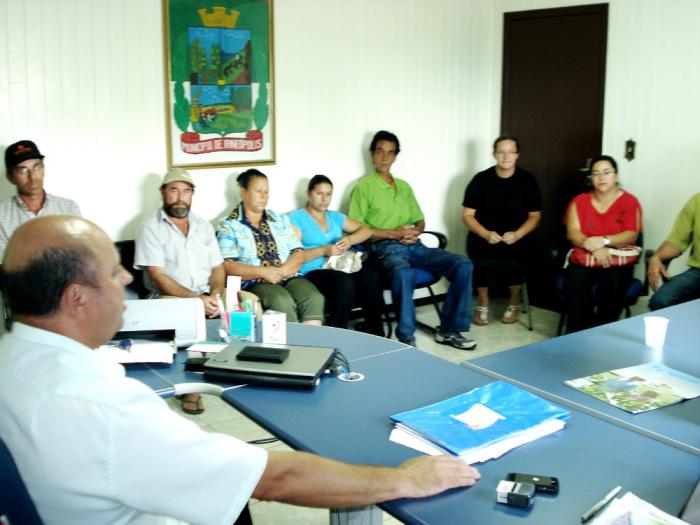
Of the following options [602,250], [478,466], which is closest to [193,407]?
[478,466]

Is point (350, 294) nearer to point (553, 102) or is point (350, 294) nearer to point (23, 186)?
point (23, 186)

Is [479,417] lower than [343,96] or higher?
lower

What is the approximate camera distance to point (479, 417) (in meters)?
1.88

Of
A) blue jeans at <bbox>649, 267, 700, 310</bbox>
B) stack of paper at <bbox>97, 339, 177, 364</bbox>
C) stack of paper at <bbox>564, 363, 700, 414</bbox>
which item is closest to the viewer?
stack of paper at <bbox>564, 363, 700, 414</bbox>

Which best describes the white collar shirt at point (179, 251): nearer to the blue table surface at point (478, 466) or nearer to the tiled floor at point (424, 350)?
the tiled floor at point (424, 350)

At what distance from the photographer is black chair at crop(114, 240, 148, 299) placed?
430cm

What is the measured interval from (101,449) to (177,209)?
306 cm

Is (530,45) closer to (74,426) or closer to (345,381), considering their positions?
(345,381)

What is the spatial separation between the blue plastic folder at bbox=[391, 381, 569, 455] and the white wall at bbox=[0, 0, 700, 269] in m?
3.09

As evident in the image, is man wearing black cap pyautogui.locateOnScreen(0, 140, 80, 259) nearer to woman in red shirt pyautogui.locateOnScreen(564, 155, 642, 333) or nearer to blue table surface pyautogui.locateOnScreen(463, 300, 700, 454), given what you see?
blue table surface pyautogui.locateOnScreen(463, 300, 700, 454)

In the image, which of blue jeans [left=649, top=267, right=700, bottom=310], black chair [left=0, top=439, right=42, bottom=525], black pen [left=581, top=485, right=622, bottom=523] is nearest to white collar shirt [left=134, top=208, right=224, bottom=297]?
blue jeans [left=649, top=267, right=700, bottom=310]

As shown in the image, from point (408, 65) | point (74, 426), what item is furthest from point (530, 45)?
point (74, 426)

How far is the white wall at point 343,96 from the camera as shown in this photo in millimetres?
4215

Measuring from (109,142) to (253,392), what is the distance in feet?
9.11
